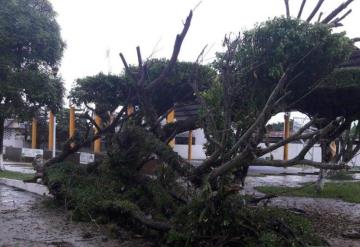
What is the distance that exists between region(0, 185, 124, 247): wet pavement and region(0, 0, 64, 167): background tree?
252 inches

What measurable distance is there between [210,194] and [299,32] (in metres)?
3.79

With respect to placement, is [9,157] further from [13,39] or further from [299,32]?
[299,32]

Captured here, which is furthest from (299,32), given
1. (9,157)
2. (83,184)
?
(9,157)

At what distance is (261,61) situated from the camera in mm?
8180

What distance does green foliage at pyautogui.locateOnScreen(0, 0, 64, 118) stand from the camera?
15.3 metres

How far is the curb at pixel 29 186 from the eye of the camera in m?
11.4

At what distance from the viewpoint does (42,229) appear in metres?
7.60

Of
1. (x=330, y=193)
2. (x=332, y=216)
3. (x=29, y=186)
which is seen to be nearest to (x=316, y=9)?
(x=332, y=216)

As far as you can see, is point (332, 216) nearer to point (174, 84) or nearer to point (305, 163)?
point (305, 163)

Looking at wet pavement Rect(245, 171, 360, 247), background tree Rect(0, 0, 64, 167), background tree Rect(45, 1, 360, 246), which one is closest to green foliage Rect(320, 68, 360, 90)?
background tree Rect(45, 1, 360, 246)

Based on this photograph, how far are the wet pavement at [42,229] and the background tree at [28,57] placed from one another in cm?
640

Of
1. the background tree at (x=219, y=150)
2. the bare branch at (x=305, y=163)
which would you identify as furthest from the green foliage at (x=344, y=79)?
the bare branch at (x=305, y=163)

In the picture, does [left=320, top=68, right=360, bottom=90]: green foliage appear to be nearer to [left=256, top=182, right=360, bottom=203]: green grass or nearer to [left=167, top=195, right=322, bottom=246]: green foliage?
[left=256, top=182, right=360, bottom=203]: green grass

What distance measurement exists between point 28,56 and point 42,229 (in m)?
10.1
